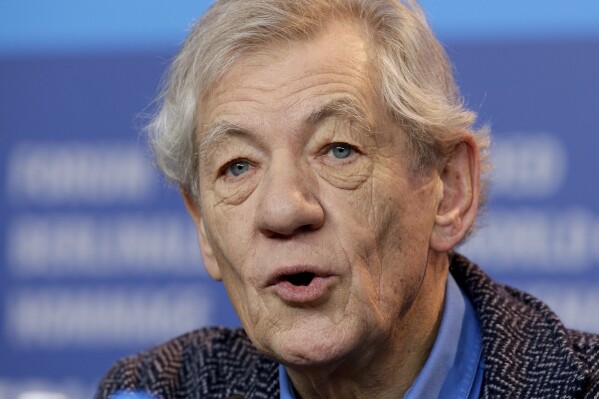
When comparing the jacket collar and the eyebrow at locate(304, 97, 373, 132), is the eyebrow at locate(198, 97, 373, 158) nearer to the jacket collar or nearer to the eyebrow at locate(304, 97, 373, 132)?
the eyebrow at locate(304, 97, 373, 132)

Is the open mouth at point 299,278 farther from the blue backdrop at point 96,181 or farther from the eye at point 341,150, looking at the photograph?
the blue backdrop at point 96,181

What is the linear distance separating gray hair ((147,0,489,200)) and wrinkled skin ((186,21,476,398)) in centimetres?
3

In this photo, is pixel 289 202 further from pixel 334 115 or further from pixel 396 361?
pixel 396 361

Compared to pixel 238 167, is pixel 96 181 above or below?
above

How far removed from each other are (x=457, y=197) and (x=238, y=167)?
507 millimetres

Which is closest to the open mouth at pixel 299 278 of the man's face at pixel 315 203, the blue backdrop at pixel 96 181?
the man's face at pixel 315 203

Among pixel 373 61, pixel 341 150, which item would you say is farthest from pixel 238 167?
pixel 373 61

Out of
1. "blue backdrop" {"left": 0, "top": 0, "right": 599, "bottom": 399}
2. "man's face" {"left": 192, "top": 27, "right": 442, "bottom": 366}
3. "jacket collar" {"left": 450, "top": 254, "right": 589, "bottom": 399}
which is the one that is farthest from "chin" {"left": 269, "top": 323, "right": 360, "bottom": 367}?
"blue backdrop" {"left": 0, "top": 0, "right": 599, "bottom": 399}

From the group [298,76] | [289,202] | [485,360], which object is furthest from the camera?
[485,360]

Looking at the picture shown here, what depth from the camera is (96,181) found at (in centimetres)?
390

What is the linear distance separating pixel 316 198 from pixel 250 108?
239 millimetres

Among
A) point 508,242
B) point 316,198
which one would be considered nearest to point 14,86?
point 508,242

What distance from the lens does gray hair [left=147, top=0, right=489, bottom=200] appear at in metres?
2.36

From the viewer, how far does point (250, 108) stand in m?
2.31
